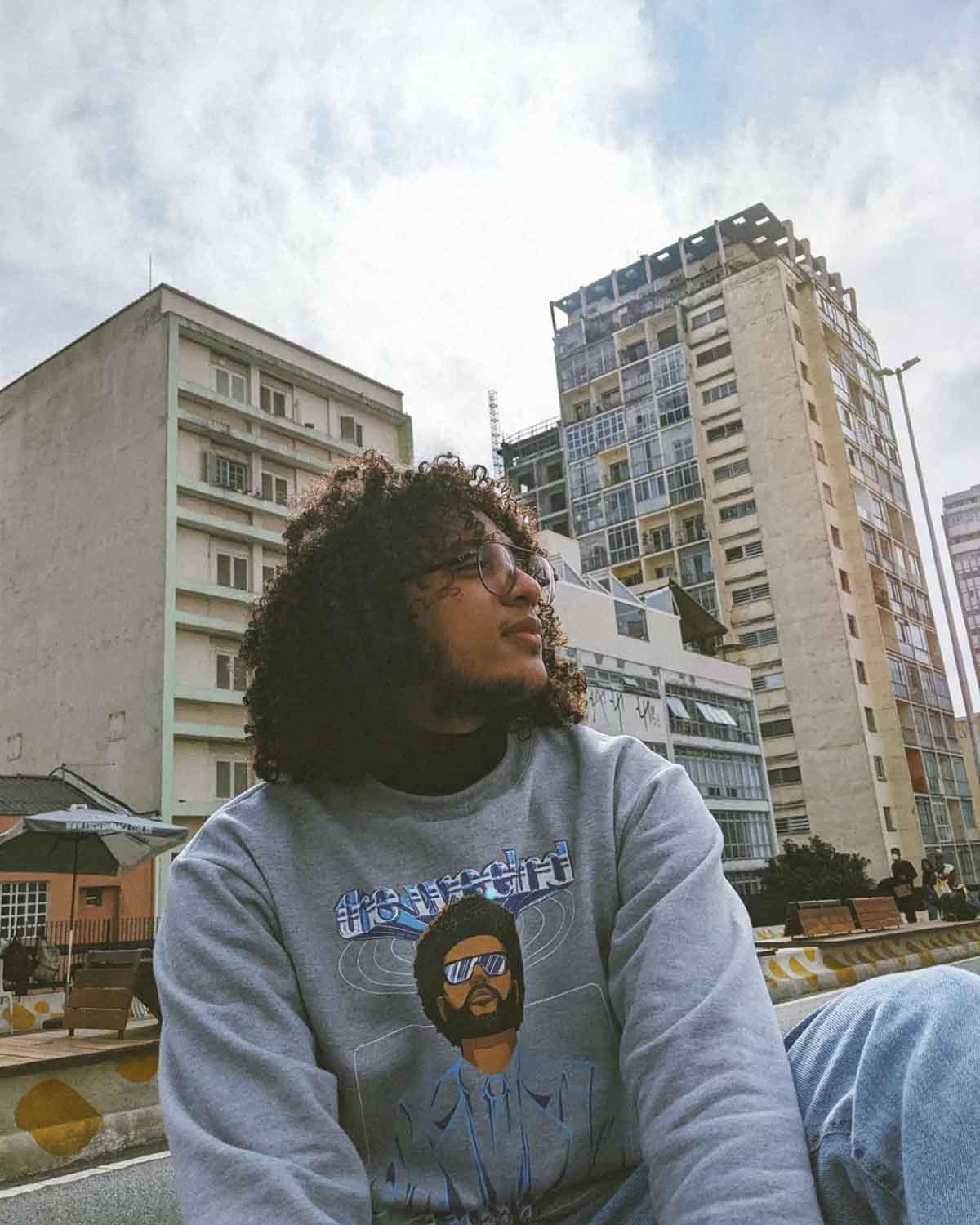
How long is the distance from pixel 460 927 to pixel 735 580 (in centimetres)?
6229

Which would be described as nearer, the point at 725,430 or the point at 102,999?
the point at 102,999

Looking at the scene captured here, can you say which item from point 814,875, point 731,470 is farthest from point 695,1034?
point 731,470

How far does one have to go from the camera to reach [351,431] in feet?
145

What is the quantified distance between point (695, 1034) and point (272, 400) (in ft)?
139

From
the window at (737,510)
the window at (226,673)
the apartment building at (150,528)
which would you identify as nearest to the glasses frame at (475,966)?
the apartment building at (150,528)

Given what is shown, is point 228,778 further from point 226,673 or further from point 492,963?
point 492,963

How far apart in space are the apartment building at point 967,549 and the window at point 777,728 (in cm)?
8741

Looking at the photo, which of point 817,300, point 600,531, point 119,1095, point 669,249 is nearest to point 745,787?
point 600,531

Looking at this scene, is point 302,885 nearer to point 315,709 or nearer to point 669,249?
point 315,709

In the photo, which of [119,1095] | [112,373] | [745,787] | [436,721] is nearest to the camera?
[436,721]

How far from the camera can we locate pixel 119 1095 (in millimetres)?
5633

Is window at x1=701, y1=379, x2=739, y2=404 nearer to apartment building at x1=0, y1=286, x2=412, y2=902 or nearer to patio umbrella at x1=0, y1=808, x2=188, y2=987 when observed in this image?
apartment building at x1=0, y1=286, x2=412, y2=902

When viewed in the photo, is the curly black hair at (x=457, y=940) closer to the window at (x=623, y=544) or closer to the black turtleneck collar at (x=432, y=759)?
the black turtleneck collar at (x=432, y=759)

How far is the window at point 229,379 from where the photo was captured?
39906mm
